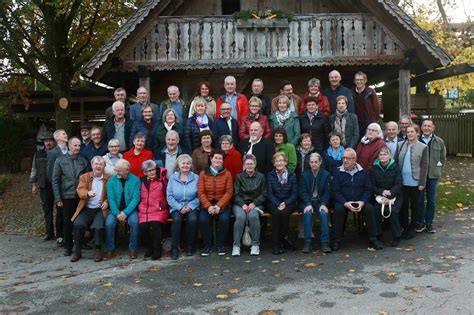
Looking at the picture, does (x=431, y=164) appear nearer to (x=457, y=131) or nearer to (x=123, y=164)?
(x=123, y=164)

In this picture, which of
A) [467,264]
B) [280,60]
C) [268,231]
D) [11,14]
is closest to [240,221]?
[268,231]

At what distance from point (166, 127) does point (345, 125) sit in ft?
9.63

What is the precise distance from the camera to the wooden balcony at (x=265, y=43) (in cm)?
1224

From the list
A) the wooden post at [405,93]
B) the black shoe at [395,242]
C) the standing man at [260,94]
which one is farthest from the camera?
the wooden post at [405,93]

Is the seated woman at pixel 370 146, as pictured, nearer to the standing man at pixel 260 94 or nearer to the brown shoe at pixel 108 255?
the standing man at pixel 260 94

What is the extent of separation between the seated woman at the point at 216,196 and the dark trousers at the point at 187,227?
0.11 m

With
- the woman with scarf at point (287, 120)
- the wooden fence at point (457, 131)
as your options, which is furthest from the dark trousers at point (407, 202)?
the wooden fence at point (457, 131)

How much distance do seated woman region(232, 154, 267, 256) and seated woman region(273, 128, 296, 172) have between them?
541 mm

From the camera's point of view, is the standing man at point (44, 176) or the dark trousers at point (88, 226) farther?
the standing man at point (44, 176)

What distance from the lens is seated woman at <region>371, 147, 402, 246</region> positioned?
818 cm

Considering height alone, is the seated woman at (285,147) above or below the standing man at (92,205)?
above

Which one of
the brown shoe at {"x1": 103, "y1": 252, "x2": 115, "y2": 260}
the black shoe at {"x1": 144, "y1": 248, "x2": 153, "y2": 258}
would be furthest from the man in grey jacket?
the black shoe at {"x1": 144, "y1": 248, "x2": 153, "y2": 258}

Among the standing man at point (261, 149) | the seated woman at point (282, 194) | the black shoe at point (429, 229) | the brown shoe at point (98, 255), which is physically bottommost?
the brown shoe at point (98, 255)

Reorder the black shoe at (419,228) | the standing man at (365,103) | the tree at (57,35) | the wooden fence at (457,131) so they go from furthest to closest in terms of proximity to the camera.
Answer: the wooden fence at (457,131) < the tree at (57,35) < the standing man at (365,103) < the black shoe at (419,228)
